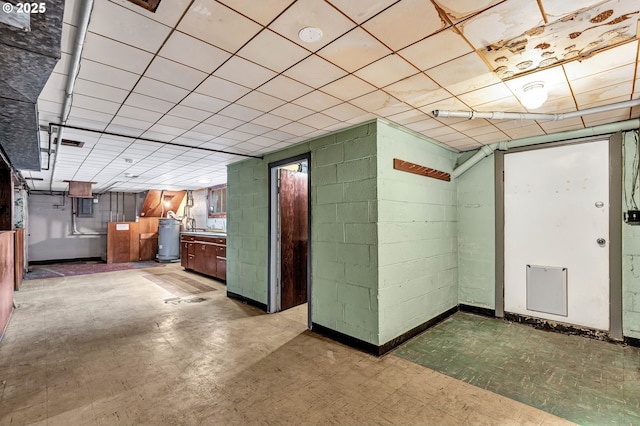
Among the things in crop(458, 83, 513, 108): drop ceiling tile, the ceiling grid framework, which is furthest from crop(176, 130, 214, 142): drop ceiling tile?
crop(458, 83, 513, 108): drop ceiling tile

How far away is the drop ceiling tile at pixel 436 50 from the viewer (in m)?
1.77

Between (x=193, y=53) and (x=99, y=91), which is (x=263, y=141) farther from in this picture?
(x=193, y=53)

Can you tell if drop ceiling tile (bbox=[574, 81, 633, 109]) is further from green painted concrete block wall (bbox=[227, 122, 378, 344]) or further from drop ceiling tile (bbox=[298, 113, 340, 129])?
drop ceiling tile (bbox=[298, 113, 340, 129])

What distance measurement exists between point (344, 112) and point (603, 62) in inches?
75.6

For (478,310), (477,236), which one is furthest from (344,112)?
(478,310)

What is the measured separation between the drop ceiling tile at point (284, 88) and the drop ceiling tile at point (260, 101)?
76mm

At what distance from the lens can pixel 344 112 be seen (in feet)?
9.71

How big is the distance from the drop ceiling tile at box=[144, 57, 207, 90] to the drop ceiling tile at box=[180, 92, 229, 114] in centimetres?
22

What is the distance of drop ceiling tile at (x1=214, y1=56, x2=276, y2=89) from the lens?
205cm

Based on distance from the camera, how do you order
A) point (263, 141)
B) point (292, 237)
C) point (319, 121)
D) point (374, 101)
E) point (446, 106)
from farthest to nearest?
point (292, 237)
point (263, 141)
point (319, 121)
point (446, 106)
point (374, 101)

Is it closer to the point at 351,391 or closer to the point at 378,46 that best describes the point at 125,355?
the point at 351,391

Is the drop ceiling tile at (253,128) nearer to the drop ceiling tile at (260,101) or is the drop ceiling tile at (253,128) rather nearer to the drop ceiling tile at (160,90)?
the drop ceiling tile at (260,101)

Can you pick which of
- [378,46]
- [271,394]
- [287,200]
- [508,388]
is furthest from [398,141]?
[271,394]

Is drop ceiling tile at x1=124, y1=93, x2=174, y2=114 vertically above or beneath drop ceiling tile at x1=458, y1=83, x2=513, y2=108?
beneath
